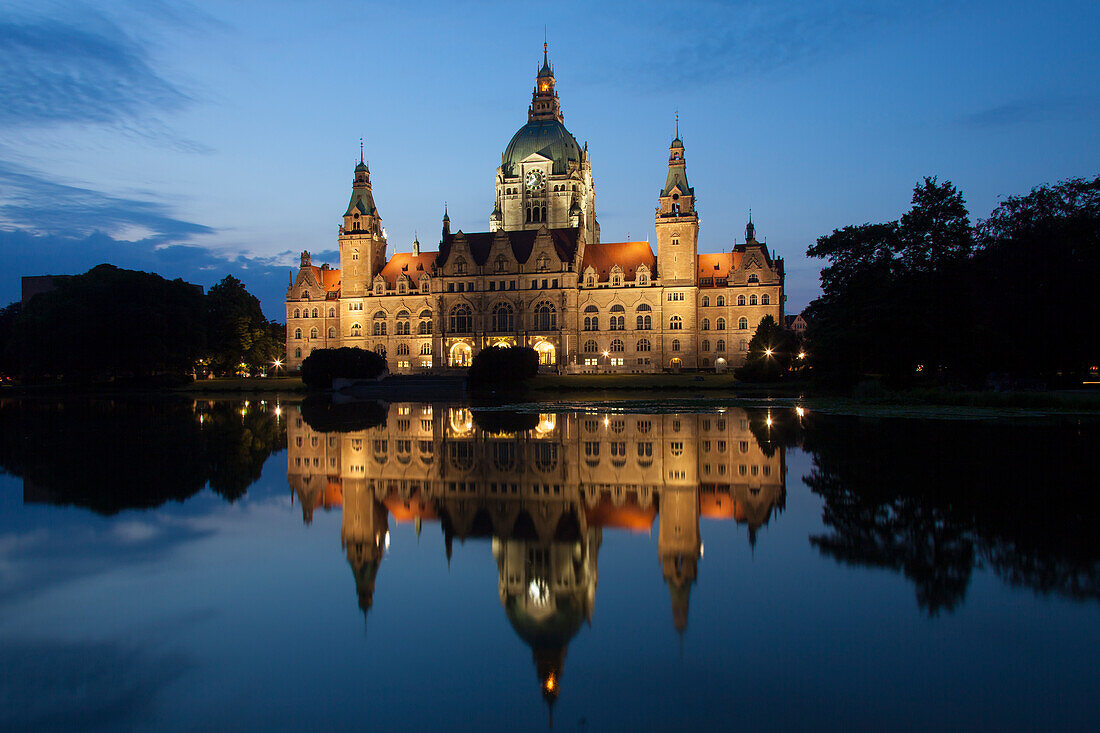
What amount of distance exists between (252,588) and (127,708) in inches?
103

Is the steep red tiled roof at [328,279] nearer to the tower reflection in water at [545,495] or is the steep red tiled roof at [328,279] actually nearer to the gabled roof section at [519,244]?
the gabled roof section at [519,244]

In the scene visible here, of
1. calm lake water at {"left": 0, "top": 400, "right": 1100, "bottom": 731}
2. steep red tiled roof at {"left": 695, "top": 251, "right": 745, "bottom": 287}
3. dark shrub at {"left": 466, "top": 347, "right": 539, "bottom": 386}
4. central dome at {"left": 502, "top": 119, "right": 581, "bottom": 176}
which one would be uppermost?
central dome at {"left": 502, "top": 119, "right": 581, "bottom": 176}

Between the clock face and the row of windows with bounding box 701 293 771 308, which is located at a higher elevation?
the clock face

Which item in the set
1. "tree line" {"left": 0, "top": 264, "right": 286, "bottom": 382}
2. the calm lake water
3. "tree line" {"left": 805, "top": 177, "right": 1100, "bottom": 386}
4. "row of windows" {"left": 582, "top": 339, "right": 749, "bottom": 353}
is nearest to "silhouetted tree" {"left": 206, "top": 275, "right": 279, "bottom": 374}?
"tree line" {"left": 0, "top": 264, "right": 286, "bottom": 382}

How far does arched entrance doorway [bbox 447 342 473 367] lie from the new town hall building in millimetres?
228

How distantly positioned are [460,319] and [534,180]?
2802 cm

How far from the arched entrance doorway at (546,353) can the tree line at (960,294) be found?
142 feet

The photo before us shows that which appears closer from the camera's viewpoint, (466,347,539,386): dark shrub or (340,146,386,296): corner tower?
(466,347,539,386): dark shrub

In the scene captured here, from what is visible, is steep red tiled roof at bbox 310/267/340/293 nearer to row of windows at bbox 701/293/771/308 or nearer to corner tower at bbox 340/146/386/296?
corner tower at bbox 340/146/386/296

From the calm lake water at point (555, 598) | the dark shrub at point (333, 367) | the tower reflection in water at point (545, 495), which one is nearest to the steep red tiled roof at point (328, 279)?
the dark shrub at point (333, 367)

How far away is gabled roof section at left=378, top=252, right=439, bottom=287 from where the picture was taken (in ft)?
327

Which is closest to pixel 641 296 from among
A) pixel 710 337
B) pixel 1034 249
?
pixel 710 337

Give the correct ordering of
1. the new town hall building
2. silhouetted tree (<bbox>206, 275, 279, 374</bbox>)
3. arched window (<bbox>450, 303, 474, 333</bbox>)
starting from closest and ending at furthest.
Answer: silhouetted tree (<bbox>206, 275, 279, 374</bbox>), the new town hall building, arched window (<bbox>450, 303, 474, 333</bbox>)

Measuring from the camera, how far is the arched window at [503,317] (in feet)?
307
